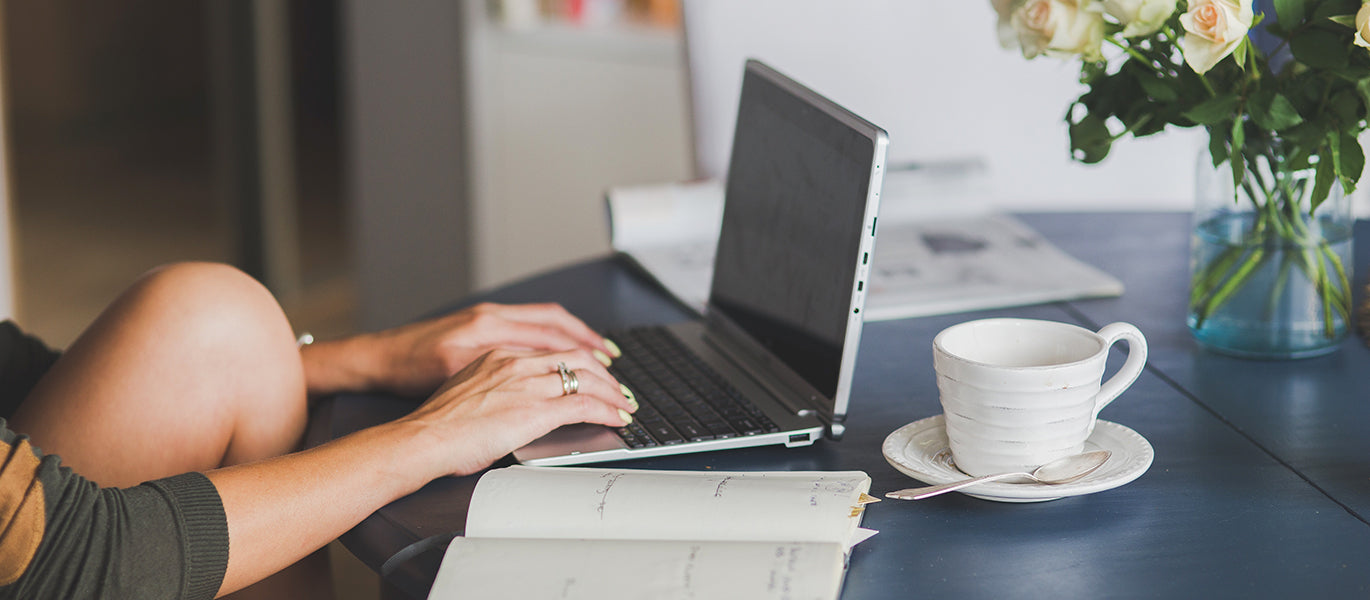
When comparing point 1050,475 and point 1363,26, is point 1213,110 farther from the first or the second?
point 1050,475

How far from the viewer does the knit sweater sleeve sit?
731 millimetres

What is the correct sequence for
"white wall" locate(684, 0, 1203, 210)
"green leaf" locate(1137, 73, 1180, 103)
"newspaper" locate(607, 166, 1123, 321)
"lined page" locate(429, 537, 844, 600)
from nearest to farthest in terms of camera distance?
1. "lined page" locate(429, 537, 844, 600)
2. "green leaf" locate(1137, 73, 1180, 103)
3. "newspaper" locate(607, 166, 1123, 321)
4. "white wall" locate(684, 0, 1203, 210)

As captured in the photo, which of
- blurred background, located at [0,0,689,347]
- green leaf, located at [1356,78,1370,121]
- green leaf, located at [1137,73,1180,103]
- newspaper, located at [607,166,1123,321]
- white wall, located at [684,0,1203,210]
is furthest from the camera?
blurred background, located at [0,0,689,347]

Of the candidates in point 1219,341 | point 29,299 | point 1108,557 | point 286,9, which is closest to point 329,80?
point 286,9

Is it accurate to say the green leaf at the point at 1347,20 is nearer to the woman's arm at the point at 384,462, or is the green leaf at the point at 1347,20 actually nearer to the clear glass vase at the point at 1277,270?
the clear glass vase at the point at 1277,270

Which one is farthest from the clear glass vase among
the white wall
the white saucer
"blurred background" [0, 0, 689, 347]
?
"blurred background" [0, 0, 689, 347]

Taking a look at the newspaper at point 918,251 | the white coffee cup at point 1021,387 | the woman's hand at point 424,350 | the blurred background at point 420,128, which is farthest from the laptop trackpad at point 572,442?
the blurred background at point 420,128

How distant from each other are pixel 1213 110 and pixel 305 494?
686 mm

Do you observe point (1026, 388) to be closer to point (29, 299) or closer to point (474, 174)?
point (474, 174)

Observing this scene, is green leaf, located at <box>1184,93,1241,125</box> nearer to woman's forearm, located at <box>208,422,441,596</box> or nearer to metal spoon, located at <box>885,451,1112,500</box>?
metal spoon, located at <box>885,451,1112,500</box>

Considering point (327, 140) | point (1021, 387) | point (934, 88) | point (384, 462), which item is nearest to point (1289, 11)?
point (1021, 387)

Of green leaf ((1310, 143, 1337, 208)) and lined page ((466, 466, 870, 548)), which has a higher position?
green leaf ((1310, 143, 1337, 208))

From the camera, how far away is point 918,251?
139 cm

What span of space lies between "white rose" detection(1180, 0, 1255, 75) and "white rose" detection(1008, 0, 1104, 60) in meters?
0.07
